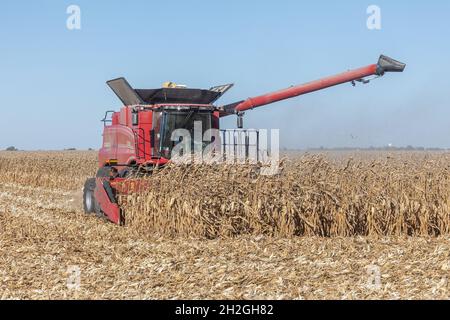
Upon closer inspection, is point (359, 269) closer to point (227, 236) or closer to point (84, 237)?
point (227, 236)

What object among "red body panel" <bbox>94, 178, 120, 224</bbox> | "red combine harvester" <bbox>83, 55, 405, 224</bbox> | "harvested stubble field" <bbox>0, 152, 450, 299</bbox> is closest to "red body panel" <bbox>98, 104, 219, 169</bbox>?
"red combine harvester" <bbox>83, 55, 405, 224</bbox>

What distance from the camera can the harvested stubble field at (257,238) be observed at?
5.75 metres

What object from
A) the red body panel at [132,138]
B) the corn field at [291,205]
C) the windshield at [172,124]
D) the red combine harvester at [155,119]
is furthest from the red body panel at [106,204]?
the windshield at [172,124]

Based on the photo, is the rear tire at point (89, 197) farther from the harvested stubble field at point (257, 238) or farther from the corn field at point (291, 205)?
the corn field at point (291, 205)

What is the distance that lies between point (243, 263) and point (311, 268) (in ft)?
2.65

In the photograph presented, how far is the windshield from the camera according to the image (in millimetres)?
10805

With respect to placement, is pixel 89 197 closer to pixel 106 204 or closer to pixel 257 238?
pixel 106 204

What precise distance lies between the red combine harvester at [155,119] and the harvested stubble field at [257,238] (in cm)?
60

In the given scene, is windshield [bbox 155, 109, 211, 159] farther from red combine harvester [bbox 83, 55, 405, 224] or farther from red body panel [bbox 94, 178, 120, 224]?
red body panel [bbox 94, 178, 120, 224]

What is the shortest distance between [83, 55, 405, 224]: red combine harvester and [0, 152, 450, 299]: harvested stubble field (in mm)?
599

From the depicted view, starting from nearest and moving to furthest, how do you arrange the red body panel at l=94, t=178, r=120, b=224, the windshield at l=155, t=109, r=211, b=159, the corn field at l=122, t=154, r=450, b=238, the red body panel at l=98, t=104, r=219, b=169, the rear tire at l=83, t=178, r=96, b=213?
the corn field at l=122, t=154, r=450, b=238
the red body panel at l=94, t=178, r=120, b=224
the windshield at l=155, t=109, r=211, b=159
the red body panel at l=98, t=104, r=219, b=169
the rear tire at l=83, t=178, r=96, b=213

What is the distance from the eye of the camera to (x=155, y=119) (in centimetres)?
1095
